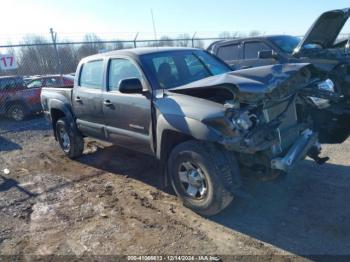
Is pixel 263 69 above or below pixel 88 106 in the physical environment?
above

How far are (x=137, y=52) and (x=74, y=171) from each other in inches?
98.8

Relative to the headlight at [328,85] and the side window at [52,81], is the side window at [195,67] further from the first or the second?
the side window at [52,81]

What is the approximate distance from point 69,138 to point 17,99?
6354 millimetres

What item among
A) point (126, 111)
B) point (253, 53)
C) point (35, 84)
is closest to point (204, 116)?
point (126, 111)

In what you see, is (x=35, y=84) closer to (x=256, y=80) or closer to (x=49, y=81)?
(x=49, y=81)

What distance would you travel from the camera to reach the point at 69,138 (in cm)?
683

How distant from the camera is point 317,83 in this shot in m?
5.03

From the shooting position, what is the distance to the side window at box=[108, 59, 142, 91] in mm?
5043

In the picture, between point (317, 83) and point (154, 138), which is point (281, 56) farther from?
point (154, 138)

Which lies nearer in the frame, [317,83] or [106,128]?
[317,83]

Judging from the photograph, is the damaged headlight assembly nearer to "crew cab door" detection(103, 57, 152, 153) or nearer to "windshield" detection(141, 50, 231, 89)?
"windshield" detection(141, 50, 231, 89)

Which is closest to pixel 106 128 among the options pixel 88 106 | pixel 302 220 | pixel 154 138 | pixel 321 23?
pixel 88 106

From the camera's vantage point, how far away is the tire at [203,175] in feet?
12.8

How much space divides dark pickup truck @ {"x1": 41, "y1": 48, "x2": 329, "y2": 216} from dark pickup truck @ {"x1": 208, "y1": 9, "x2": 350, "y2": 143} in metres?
0.79
